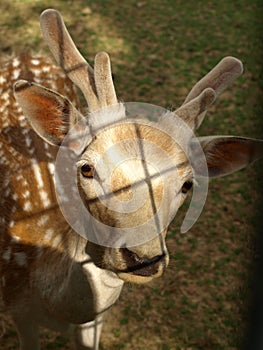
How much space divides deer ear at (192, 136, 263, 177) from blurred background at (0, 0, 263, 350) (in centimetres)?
35

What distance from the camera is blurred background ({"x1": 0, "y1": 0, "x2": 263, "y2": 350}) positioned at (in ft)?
11.4

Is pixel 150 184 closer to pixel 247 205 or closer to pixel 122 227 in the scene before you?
pixel 122 227

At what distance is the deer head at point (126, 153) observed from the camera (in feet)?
6.42

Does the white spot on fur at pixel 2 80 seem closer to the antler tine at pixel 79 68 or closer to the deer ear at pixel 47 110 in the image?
the antler tine at pixel 79 68

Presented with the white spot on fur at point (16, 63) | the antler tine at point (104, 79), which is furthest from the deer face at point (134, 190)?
the white spot on fur at point (16, 63)

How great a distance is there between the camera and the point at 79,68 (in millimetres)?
2371

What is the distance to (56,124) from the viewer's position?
2.28 meters

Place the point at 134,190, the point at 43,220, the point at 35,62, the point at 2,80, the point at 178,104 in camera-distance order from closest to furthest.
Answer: the point at 134,190, the point at 43,220, the point at 2,80, the point at 35,62, the point at 178,104

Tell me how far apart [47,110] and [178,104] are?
269cm

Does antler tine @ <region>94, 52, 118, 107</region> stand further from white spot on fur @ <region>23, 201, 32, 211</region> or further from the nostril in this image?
white spot on fur @ <region>23, 201, 32, 211</region>

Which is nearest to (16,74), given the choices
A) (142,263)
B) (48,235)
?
(48,235)

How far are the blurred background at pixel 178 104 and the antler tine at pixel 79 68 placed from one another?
0.43 meters

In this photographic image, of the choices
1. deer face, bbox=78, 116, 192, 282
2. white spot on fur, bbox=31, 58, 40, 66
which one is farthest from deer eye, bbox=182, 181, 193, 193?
white spot on fur, bbox=31, 58, 40, 66

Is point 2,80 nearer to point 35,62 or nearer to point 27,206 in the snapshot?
point 35,62
